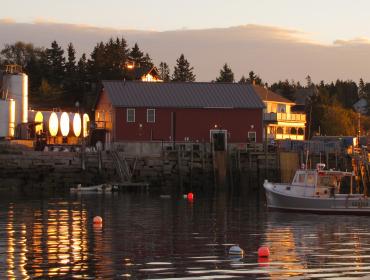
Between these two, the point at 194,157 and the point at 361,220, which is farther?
the point at 194,157

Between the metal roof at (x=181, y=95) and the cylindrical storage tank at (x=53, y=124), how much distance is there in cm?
595

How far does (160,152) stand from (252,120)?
40.2 feet

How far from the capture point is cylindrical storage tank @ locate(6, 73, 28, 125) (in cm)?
8875

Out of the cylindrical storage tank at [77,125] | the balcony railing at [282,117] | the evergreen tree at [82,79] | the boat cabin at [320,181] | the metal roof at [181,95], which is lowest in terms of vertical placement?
the boat cabin at [320,181]

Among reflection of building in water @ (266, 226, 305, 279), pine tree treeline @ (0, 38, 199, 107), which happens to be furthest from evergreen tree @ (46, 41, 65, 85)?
reflection of building in water @ (266, 226, 305, 279)

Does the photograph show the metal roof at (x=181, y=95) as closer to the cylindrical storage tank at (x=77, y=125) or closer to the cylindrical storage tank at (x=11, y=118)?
the cylindrical storage tank at (x=77, y=125)

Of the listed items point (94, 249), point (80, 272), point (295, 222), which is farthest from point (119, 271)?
point (295, 222)

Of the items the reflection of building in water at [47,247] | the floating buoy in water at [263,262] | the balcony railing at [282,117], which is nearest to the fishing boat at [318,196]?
the reflection of building in water at [47,247]

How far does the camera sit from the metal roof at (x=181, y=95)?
9331cm

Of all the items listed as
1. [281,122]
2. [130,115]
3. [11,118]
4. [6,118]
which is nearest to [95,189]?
[6,118]

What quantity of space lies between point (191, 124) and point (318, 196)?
1633 inches

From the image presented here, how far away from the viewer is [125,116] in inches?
3639

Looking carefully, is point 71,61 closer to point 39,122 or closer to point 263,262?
point 39,122

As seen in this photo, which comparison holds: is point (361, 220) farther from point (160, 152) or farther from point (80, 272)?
point (160, 152)
